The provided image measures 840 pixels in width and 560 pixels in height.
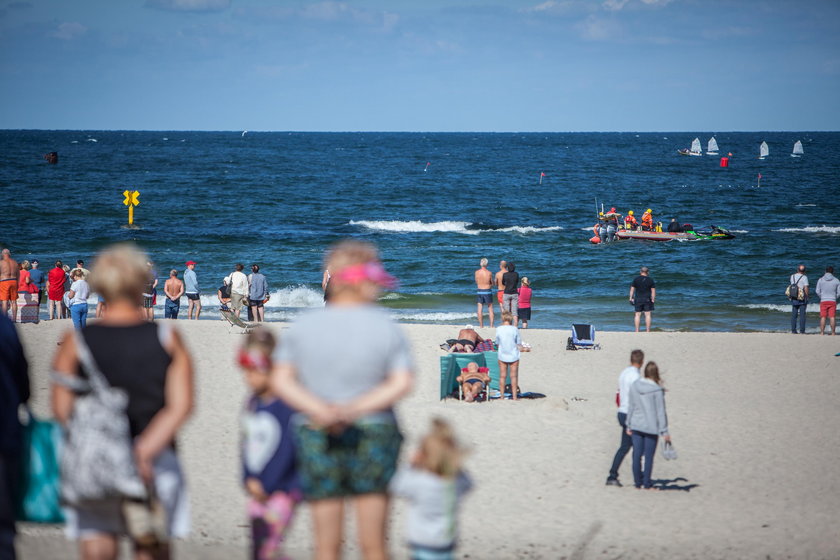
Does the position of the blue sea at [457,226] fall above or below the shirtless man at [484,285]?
above

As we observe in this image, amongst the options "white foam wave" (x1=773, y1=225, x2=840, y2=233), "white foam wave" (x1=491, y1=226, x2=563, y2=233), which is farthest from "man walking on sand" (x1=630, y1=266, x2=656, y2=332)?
"white foam wave" (x1=773, y1=225, x2=840, y2=233)

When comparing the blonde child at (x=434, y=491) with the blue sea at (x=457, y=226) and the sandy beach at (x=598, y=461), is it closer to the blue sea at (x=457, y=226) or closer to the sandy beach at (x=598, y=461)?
the sandy beach at (x=598, y=461)

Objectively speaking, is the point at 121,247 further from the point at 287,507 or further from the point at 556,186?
the point at 556,186

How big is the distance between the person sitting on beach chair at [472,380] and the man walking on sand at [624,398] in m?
3.26

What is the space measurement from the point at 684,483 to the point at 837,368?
7152 millimetres

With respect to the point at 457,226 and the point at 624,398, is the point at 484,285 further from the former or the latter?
the point at 457,226

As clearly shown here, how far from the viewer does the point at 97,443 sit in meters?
3.44

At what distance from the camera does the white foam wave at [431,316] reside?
74.9 ft

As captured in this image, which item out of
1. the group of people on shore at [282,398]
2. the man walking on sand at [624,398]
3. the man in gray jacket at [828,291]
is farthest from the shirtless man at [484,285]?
the group of people on shore at [282,398]

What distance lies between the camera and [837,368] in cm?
1520

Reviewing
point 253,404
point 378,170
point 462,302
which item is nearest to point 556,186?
point 378,170

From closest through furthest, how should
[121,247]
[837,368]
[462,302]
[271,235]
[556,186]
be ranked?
1. [121,247]
2. [837,368]
3. [462,302]
4. [271,235]
5. [556,186]

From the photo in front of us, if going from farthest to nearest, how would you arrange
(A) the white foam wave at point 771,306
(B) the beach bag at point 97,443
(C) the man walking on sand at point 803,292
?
1. (A) the white foam wave at point 771,306
2. (C) the man walking on sand at point 803,292
3. (B) the beach bag at point 97,443

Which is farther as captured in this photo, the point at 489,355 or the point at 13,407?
the point at 489,355
